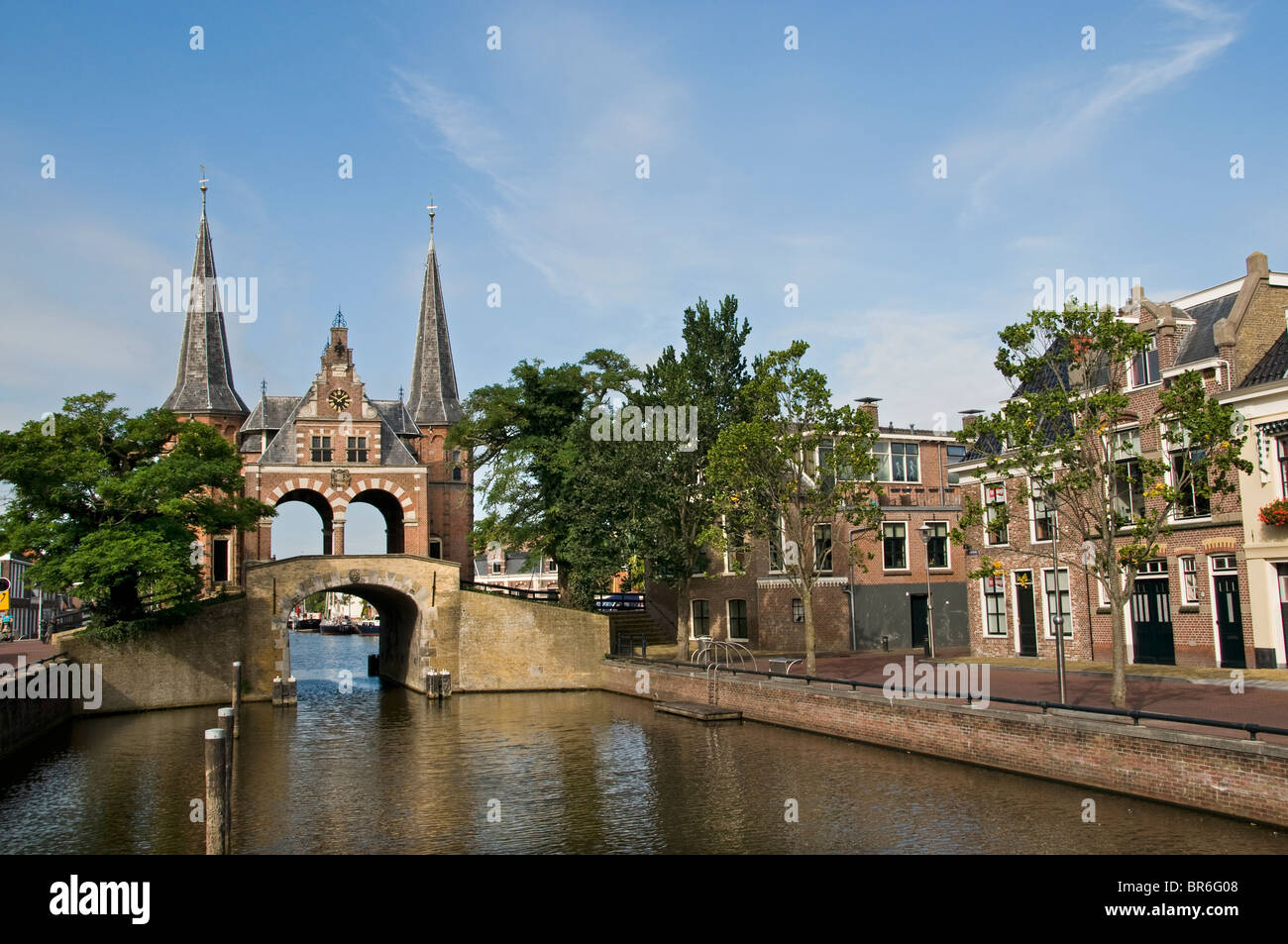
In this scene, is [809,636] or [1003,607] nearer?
[809,636]

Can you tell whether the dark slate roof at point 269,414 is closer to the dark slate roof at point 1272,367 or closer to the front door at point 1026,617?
the front door at point 1026,617

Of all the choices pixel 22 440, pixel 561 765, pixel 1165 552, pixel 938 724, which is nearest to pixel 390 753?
pixel 561 765

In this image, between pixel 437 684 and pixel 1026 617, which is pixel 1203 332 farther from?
pixel 437 684

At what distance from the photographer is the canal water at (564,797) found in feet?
54.3

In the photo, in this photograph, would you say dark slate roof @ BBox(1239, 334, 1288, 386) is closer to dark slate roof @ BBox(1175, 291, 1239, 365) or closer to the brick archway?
dark slate roof @ BBox(1175, 291, 1239, 365)

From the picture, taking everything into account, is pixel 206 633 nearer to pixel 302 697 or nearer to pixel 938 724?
pixel 302 697

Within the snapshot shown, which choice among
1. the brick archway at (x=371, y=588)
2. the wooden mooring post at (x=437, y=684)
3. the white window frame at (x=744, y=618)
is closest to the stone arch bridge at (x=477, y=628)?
the brick archway at (x=371, y=588)

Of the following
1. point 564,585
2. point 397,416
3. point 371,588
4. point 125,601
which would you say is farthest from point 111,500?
point 397,416

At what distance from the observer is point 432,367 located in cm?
7050

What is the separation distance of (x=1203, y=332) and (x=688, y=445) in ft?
60.1

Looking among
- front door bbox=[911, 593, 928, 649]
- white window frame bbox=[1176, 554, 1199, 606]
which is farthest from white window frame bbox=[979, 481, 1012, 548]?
front door bbox=[911, 593, 928, 649]

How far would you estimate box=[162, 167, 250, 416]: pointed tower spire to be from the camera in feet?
210

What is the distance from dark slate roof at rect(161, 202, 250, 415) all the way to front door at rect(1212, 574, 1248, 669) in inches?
2235

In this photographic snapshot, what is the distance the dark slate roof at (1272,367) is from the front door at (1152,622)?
22.1ft
